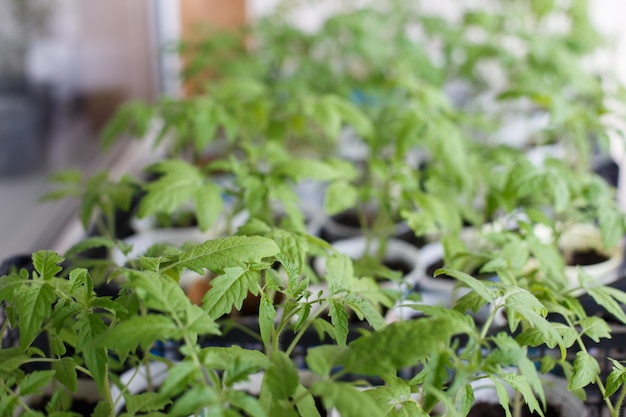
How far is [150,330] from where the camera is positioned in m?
0.55

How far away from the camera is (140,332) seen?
0.55 m

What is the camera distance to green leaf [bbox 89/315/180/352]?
1.78ft

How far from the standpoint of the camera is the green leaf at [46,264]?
0.67 meters

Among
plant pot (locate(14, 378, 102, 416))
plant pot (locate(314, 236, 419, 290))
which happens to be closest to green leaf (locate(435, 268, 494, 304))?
plant pot (locate(14, 378, 102, 416))

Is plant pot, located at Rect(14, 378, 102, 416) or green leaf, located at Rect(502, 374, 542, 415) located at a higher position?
Answer: green leaf, located at Rect(502, 374, 542, 415)

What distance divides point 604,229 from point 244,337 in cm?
53

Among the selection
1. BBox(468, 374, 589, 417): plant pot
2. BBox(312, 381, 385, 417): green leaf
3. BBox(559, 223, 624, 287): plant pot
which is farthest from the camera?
BBox(559, 223, 624, 287): plant pot

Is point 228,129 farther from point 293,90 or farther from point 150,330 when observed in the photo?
point 150,330

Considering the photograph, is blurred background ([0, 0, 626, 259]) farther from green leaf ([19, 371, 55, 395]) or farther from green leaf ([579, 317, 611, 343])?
green leaf ([579, 317, 611, 343])

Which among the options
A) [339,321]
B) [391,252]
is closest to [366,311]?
[339,321]

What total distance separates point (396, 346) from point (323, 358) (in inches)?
2.3

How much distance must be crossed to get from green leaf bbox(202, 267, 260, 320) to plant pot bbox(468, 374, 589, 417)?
37 cm

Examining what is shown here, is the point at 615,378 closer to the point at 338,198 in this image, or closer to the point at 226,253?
the point at 226,253

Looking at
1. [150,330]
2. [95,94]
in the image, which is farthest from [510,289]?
[95,94]
